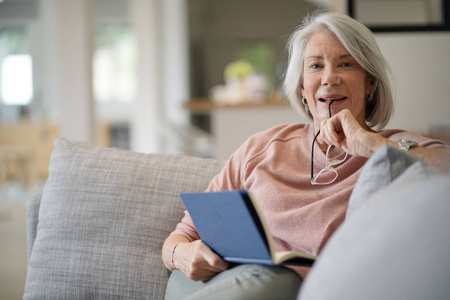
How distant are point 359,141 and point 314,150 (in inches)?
9.6

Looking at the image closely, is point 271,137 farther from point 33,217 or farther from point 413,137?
point 33,217

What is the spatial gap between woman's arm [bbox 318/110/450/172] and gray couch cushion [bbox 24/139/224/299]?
50 cm

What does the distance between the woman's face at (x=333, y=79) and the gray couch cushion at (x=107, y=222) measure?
1.31 feet

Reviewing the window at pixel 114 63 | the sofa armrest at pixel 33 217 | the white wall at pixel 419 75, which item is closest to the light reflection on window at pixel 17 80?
the window at pixel 114 63

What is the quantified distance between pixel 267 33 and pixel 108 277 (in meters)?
9.06

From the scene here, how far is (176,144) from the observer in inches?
276

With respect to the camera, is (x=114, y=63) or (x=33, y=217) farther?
(x=114, y=63)

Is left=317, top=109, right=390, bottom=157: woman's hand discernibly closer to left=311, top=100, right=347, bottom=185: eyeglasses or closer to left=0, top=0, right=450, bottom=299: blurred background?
left=311, top=100, right=347, bottom=185: eyeglasses

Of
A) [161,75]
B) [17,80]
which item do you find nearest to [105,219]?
[161,75]

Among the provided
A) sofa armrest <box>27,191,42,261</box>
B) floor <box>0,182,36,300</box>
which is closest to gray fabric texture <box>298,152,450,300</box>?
sofa armrest <box>27,191,42,261</box>

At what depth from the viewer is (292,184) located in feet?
5.12

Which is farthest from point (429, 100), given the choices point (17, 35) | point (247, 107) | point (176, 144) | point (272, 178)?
point (17, 35)

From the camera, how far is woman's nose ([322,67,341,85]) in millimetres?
1592

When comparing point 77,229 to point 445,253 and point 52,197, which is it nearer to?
point 52,197
